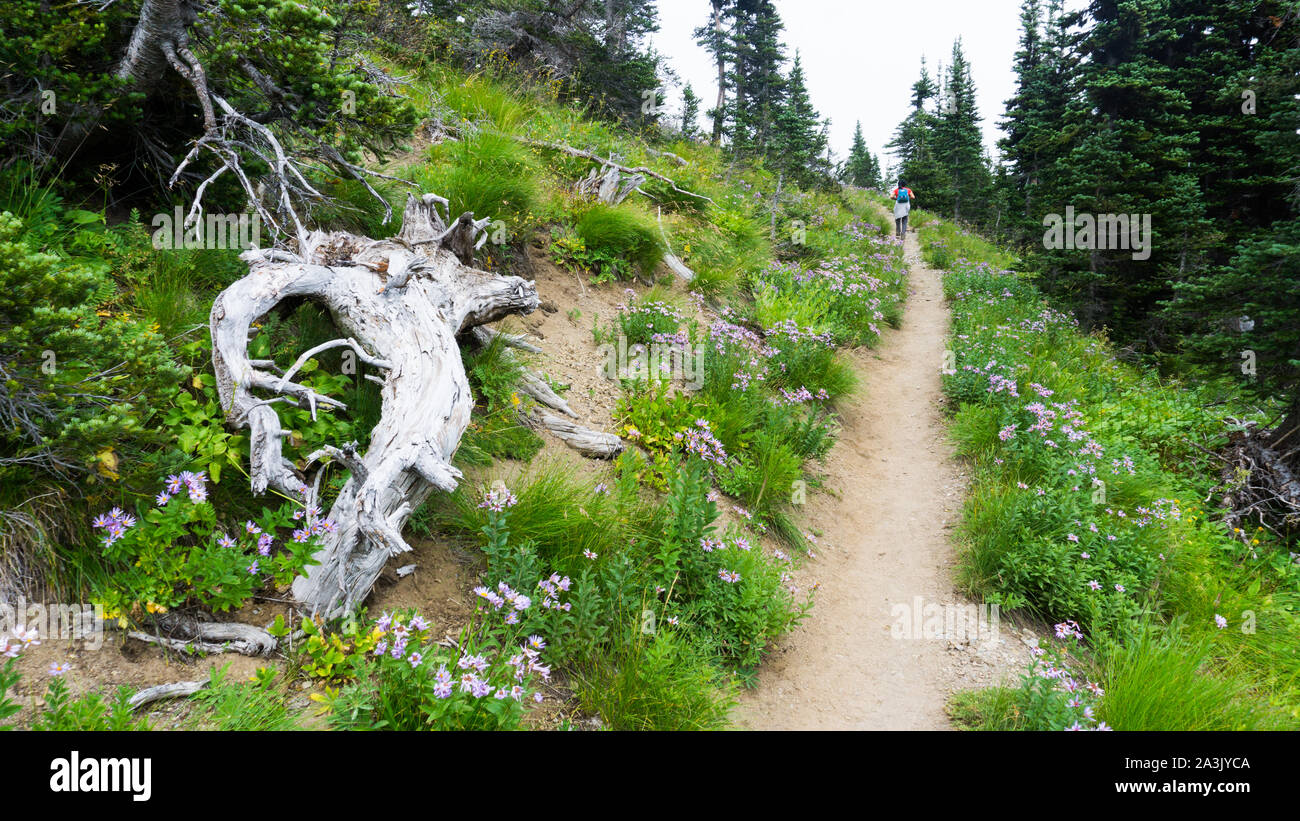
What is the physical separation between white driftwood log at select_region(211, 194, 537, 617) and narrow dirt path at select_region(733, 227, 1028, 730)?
2.36 metres

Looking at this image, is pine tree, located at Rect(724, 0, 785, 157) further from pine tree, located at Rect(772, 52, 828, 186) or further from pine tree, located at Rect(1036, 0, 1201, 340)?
pine tree, located at Rect(1036, 0, 1201, 340)

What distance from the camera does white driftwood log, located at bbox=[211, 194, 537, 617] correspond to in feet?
10.1

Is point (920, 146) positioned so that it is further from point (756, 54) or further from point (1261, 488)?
point (1261, 488)

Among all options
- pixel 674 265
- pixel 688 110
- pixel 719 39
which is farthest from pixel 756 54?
pixel 674 265

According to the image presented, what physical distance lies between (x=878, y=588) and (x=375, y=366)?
4.41 metres

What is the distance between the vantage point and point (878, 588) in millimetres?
5320

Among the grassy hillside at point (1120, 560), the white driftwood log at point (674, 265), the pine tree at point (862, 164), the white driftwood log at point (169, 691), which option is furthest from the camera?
the pine tree at point (862, 164)

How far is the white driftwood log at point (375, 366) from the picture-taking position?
10.1ft

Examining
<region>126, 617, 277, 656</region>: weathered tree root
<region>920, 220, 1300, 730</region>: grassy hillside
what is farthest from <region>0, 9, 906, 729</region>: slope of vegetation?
<region>920, 220, 1300, 730</region>: grassy hillside

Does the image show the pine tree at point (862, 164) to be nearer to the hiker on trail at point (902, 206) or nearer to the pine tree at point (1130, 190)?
the hiker on trail at point (902, 206)

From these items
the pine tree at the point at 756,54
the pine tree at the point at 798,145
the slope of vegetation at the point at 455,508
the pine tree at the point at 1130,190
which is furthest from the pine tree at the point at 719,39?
the slope of vegetation at the point at 455,508

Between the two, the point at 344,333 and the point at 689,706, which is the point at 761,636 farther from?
the point at 344,333

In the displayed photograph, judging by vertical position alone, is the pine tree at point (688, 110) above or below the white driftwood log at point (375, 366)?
above

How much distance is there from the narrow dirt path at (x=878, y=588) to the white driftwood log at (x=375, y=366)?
236cm
